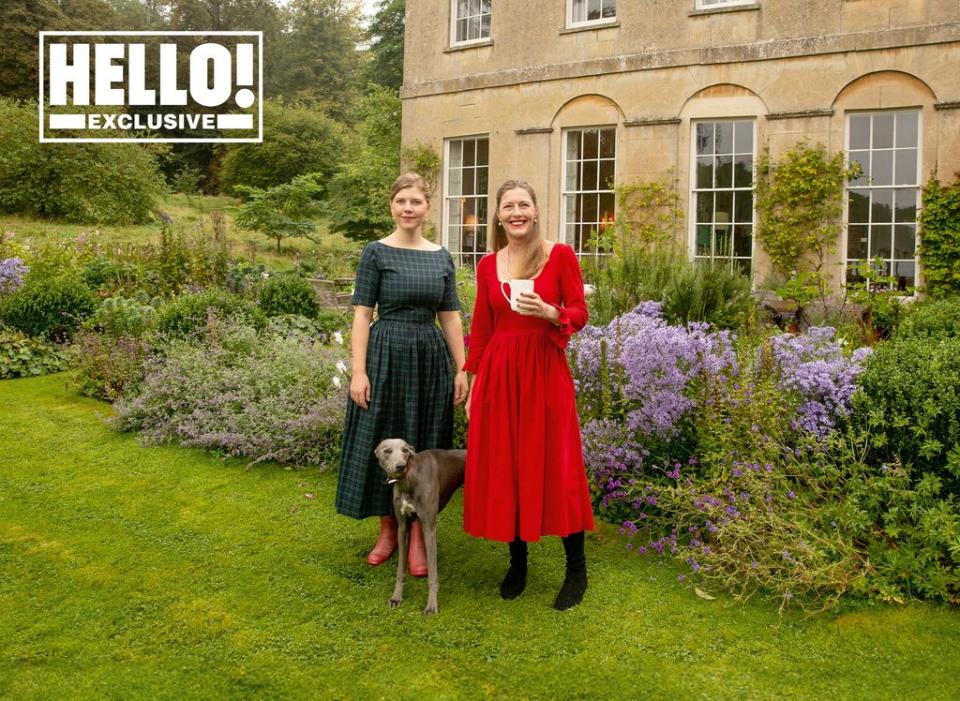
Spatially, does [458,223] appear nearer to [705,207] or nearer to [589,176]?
[589,176]

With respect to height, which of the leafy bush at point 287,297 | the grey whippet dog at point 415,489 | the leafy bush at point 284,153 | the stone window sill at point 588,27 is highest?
the leafy bush at point 284,153

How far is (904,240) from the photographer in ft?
35.7

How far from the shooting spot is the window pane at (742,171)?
463 inches

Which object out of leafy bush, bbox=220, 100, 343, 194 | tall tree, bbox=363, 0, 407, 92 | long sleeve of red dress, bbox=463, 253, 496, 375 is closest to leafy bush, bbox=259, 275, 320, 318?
long sleeve of red dress, bbox=463, 253, 496, 375

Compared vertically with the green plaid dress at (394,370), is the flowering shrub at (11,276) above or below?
above

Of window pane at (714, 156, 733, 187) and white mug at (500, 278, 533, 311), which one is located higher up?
window pane at (714, 156, 733, 187)

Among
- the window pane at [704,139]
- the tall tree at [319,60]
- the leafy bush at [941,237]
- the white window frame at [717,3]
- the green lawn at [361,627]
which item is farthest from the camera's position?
the tall tree at [319,60]

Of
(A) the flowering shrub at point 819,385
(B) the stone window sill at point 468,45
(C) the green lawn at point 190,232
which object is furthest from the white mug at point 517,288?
(C) the green lawn at point 190,232

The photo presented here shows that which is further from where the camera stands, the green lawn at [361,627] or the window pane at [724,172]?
the window pane at [724,172]

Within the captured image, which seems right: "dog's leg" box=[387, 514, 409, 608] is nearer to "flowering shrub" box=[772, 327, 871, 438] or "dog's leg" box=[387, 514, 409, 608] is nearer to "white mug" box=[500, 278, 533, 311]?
"white mug" box=[500, 278, 533, 311]

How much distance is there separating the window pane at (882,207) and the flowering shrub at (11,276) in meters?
10.8

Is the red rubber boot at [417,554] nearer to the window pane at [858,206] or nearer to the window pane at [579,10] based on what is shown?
the window pane at [858,206]

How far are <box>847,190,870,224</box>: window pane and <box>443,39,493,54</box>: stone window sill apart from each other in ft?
20.6

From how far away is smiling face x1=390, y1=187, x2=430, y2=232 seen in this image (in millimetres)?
3693
